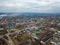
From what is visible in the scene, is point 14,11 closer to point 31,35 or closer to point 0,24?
point 0,24

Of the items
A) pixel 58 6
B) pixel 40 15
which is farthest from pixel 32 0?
pixel 58 6

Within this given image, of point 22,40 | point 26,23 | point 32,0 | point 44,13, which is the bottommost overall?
point 22,40

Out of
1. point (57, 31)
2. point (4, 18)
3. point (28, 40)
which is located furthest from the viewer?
point (4, 18)

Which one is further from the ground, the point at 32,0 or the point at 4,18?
the point at 32,0

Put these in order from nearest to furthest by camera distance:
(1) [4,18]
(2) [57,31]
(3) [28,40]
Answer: (3) [28,40] < (2) [57,31] < (1) [4,18]

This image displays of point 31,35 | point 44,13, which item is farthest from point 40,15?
point 31,35

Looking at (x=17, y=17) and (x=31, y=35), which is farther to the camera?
(x=17, y=17)

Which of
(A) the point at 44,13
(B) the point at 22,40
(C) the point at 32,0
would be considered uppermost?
(C) the point at 32,0

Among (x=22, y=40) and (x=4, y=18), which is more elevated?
(x=4, y=18)

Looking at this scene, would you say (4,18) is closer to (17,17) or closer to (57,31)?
(17,17)
